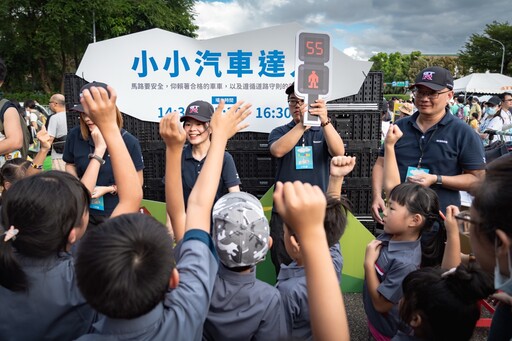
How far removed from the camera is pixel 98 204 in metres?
2.69

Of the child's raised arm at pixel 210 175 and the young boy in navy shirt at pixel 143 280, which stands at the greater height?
the child's raised arm at pixel 210 175

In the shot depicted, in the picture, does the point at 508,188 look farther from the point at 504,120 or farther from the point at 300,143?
the point at 504,120

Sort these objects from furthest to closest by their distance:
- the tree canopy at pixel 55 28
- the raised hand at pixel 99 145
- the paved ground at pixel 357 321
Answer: the tree canopy at pixel 55 28
the paved ground at pixel 357 321
the raised hand at pixel 99 145

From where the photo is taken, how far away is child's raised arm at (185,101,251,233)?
1384 millimetres

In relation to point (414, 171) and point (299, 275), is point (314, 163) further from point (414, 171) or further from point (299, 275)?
point (299, 275)

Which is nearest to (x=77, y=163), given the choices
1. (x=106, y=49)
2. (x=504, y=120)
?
(x=106, y=49)

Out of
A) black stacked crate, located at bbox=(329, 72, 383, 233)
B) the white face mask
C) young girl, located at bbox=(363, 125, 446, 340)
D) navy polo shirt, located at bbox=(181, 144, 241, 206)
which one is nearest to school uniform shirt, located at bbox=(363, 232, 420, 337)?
young girl, located at bbox=(363, 125, 446, 340)

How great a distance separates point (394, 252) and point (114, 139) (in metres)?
1.53

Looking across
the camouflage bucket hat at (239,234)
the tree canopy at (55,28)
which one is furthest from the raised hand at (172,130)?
the tree canopy at (55,28)

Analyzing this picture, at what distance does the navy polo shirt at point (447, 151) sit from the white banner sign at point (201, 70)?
118 cm

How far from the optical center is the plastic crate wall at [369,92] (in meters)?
3.72

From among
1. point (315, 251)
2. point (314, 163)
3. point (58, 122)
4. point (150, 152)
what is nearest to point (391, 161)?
point (314, 163)

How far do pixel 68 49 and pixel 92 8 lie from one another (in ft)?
12.8

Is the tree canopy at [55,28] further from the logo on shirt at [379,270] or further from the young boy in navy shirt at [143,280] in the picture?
the young boy in navy shirt at [143,280]
